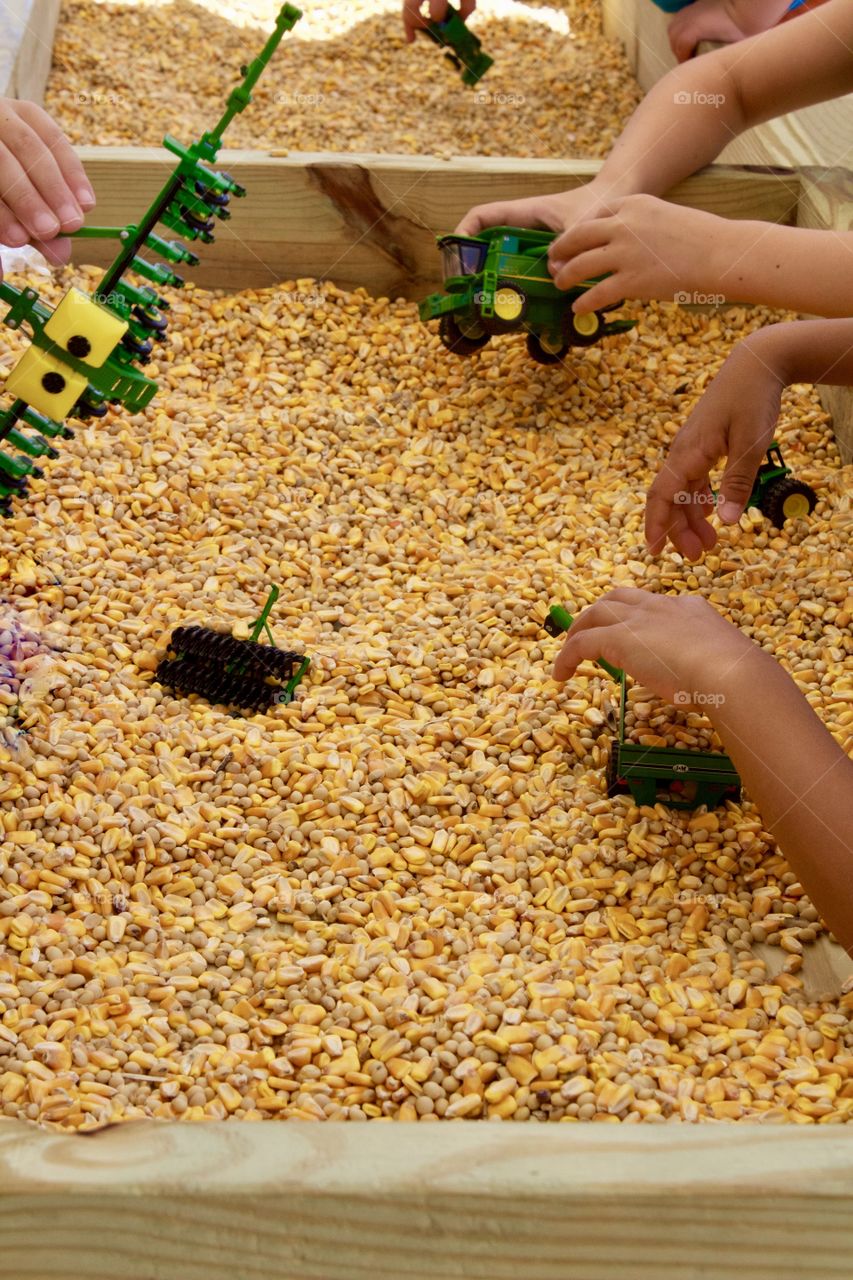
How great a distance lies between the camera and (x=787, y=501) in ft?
5.86

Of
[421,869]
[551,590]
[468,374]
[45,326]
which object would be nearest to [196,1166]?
[421,869]

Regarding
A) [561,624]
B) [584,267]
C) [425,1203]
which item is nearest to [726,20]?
[584,267]

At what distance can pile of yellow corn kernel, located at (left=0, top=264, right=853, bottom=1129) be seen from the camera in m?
1.11

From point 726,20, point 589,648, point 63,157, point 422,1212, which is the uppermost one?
point 726,20

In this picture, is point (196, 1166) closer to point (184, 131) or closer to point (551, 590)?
point (551, 590)

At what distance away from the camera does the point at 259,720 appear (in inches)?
59.5

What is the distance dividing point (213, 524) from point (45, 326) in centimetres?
65

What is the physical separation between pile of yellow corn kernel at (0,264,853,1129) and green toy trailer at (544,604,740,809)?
0.06ft

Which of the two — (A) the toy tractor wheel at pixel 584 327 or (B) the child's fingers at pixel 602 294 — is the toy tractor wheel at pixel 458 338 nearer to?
(A) the toy tractor wheel at pixel 584 327

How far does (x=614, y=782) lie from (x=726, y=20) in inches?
74.2

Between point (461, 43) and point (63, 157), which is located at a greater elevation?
point (461, 43)

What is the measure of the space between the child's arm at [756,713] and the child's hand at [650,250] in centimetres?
53

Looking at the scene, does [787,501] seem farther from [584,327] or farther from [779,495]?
[584,327]

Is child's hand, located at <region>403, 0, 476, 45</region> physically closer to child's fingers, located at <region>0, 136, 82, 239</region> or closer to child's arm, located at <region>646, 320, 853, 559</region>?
child's arm, located at <region>646, 320, 853, 559</region>
